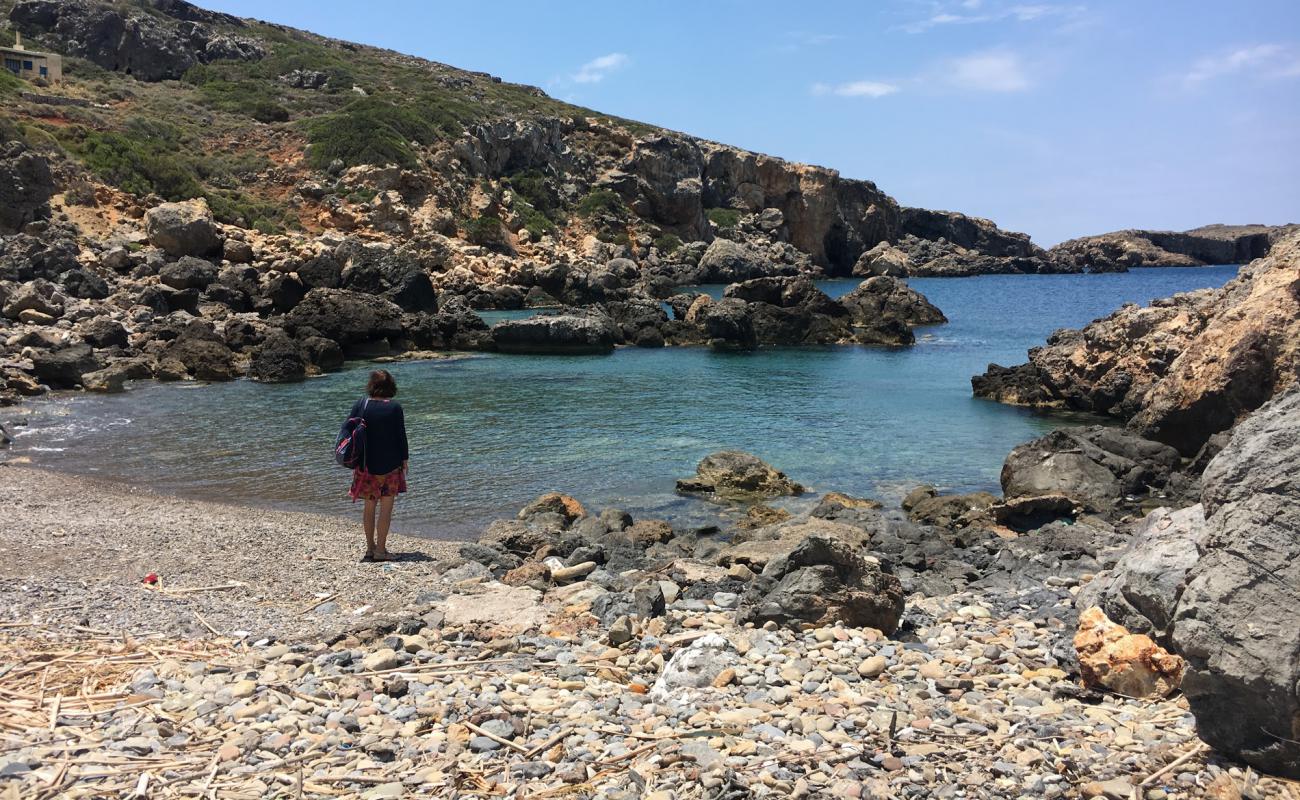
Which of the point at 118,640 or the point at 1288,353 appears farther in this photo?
the point at 1288,353

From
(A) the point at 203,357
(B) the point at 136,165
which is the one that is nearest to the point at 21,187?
(B) the point at 136,165

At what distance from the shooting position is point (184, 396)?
79.9 ft

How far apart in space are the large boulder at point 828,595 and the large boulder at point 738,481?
7440mm

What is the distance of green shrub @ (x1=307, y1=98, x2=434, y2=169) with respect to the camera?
2495 inches

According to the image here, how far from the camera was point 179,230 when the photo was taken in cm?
3872

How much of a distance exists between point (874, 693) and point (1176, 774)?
6.07 feet

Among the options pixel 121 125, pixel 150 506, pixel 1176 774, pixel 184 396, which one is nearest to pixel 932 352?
pixel 184 396

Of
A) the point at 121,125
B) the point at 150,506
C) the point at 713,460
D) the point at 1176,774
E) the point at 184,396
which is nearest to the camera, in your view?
the point at 1176,774

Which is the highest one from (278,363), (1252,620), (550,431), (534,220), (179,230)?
(534,220)

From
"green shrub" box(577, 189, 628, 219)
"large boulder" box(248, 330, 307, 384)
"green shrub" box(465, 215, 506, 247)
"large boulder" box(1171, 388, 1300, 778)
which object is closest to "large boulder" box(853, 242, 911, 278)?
"green shrub" box(577, 189, 628, 219)

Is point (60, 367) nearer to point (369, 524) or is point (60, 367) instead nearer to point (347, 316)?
point (347, 316)

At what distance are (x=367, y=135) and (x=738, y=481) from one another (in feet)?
191

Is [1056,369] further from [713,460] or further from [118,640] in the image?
[118,640]

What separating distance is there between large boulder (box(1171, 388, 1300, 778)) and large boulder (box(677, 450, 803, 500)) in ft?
35.4
